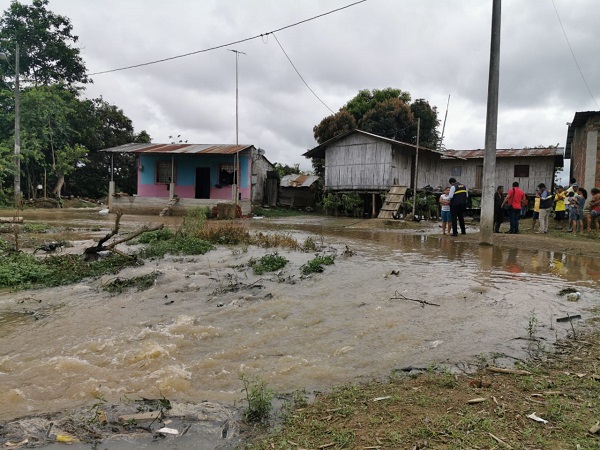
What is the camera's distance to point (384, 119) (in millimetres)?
32938

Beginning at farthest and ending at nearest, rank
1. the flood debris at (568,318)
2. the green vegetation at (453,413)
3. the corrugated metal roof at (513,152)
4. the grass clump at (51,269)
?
1. the corrugated metal roof at (513,152)
2. the grass clump at (51,269)
3. the flood debris at (568,318)
4. the green vegetation at (453,413)

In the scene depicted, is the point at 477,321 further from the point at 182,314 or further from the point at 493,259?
the point at 493,259

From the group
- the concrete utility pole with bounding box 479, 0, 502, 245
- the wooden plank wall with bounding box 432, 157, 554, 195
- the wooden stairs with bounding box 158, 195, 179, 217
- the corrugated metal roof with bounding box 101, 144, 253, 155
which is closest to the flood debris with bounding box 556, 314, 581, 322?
the concrete utility pole with bounding box 479, 0, 502, 245

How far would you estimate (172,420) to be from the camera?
3127mm

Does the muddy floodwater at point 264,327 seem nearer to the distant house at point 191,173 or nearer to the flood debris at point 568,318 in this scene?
the flood debris at point 568,318

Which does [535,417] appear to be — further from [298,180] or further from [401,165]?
[298,180]

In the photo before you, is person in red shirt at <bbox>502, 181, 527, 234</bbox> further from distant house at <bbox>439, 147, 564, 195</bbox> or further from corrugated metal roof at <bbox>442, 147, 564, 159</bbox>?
distant house at <bbox>439, 147, 564, 195</bbox>

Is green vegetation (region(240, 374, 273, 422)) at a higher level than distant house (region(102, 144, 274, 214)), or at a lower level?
lower

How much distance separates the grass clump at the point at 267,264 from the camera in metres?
8.39

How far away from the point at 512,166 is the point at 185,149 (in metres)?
19.6

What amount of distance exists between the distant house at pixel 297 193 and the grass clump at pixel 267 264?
22.5 metres

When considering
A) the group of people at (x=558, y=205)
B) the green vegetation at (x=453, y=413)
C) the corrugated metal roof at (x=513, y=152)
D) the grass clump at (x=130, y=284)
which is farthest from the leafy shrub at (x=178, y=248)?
the corrugated metal roof at (x=513, y=152)

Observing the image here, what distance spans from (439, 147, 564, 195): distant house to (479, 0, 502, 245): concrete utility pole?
16.3 m

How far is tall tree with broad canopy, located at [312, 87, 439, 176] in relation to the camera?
33.2 meters
